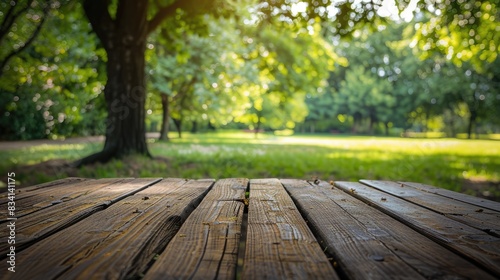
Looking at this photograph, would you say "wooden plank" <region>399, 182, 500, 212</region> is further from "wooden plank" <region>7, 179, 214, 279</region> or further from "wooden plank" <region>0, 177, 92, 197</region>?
"wooden plank" <region>0, 177, 92, 197</region>

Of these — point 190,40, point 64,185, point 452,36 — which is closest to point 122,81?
point 64,185

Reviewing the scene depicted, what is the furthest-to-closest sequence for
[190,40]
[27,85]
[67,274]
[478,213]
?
1. [27,85]
2. [190,40]
3. [478,213]
4. [67,274]

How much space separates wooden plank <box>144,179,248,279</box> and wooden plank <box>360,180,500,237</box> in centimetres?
112

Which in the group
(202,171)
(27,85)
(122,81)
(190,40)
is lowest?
(202,171)

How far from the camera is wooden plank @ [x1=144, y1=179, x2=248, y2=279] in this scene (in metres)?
0.97

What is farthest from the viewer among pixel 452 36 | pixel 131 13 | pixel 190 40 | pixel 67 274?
pixel 190 40

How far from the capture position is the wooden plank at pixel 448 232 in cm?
114

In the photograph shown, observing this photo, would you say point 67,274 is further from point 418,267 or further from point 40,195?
point 40,195

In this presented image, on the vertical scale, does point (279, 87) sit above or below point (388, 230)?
above

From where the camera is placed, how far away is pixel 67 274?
3.17 ft

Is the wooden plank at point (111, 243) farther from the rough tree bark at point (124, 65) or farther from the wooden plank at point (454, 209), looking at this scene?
the rough tree bark at point (124, 65)

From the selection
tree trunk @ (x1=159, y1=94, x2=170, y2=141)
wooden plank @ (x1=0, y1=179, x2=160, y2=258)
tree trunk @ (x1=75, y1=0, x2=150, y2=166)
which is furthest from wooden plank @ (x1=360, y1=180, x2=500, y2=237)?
tree trunk @ (x1=159, y1=94, x2=170, y2=141)

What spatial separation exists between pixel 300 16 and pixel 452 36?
596cm

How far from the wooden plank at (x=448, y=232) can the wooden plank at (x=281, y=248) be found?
51cm
